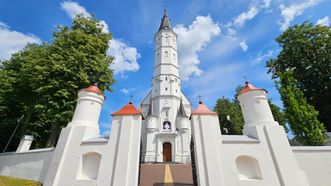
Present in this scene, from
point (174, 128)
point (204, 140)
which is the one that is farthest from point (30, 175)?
point (174, 128)

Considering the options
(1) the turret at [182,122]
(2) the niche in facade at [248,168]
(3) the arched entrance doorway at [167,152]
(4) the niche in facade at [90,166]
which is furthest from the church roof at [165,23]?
(2) the niche in facade at [248,168]

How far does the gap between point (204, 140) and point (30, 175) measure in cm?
941

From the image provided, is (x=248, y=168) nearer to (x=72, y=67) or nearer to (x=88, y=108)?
(x=88, y=108)

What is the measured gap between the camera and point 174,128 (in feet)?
73.8

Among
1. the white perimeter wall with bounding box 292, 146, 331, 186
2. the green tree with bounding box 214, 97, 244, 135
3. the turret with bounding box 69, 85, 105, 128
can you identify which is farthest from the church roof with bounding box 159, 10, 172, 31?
the white perimeter wall with bounding box 292, 146, 331, 186

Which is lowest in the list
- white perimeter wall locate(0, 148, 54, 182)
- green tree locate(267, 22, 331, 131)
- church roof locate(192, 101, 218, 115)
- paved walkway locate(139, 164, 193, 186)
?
paved walkway locate(139, 164, 193, 186)

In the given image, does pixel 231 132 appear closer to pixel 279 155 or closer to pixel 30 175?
pixel 279 155

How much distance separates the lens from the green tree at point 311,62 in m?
16.3

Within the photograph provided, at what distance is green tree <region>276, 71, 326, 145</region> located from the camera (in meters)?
11.0

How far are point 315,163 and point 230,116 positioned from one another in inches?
761

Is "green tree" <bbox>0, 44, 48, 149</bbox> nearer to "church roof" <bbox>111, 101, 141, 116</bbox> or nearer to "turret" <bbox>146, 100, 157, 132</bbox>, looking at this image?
"church roof" <bbox>111, 101, 141, 116</bbox>

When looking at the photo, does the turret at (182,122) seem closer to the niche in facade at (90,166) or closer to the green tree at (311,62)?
the green tree at (311,62)

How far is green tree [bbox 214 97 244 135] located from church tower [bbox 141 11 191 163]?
20.0 ft

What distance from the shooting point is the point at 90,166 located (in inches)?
293
